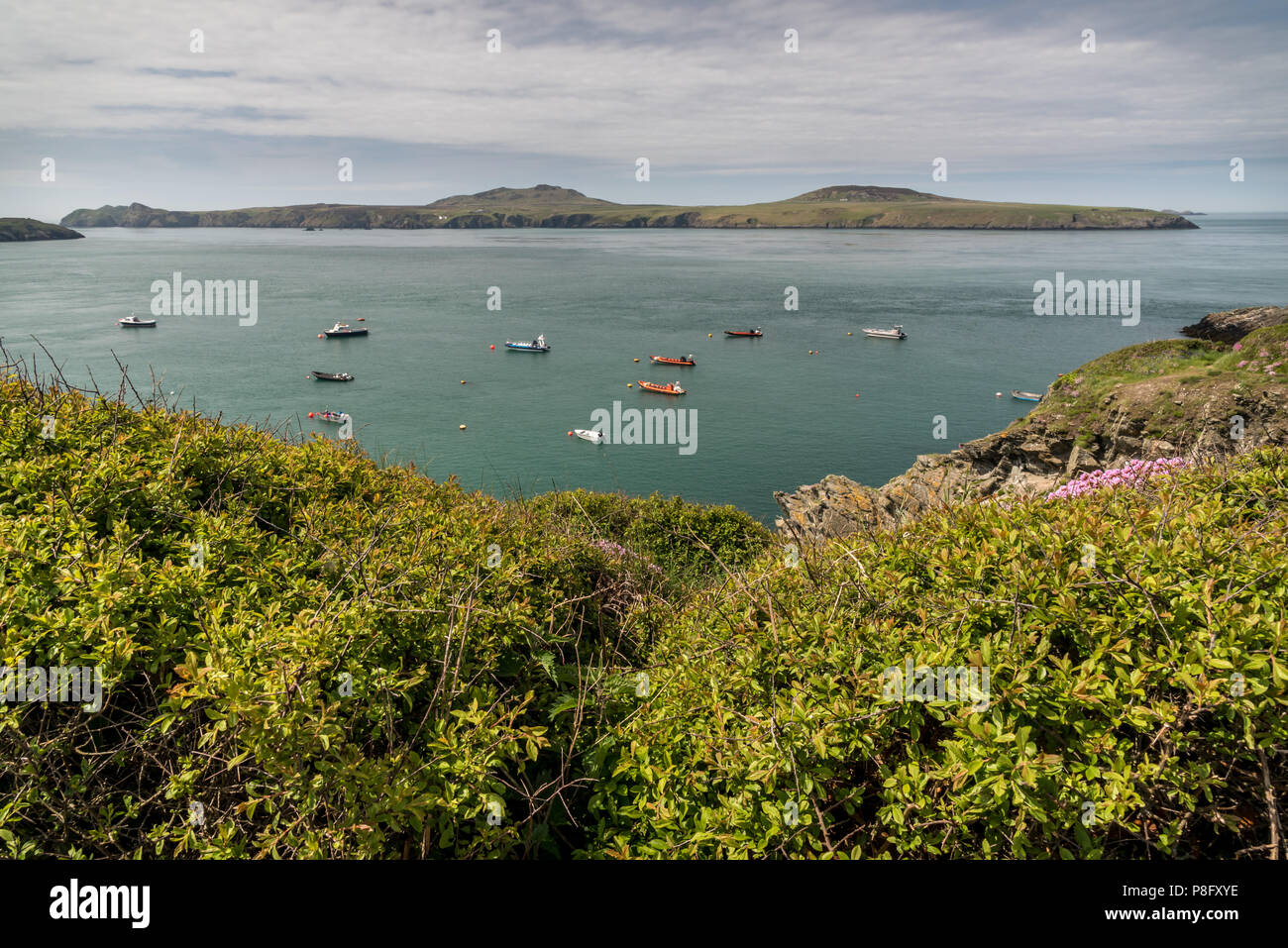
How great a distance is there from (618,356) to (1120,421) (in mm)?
52326

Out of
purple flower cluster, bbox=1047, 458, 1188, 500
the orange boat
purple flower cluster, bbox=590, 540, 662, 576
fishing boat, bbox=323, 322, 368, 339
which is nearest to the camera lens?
purple flower cluster, bbox=1047, 458, 1188, 500

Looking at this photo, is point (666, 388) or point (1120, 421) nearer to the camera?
point (1120, 421)

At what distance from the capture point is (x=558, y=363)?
220ft

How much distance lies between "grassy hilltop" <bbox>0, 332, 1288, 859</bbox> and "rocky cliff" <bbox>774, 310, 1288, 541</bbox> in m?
11.1

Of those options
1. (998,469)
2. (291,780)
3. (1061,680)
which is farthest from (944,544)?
(998,469)

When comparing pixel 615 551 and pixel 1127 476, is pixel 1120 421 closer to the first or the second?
pixel 1127 476

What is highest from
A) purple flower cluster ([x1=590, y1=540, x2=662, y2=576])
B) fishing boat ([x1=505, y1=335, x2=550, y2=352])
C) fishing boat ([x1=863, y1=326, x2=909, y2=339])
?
fishing boat ([x1=863, y1=326, x2=909, y2=339])

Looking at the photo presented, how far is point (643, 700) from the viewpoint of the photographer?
4.77 meters

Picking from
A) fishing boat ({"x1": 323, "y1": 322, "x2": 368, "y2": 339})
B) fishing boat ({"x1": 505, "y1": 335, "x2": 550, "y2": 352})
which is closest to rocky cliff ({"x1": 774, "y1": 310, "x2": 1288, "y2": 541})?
fishing boat ({"x1": 505, "y1": 335, "x2": 550, "y2": 352})

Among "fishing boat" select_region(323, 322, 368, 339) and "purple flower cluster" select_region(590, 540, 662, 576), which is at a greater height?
"fishing boat" select_region(323, 322, 368, 339)

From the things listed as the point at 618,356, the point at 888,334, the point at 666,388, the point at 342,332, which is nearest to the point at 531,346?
the point at 618,356

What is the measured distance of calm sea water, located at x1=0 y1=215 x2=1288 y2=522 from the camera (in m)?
44.3

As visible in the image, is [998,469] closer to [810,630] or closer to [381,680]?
[810,630]

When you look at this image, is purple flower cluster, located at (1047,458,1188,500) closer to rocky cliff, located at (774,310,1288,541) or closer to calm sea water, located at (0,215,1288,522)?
rocky cliff, located at (774,310,1288,541)
